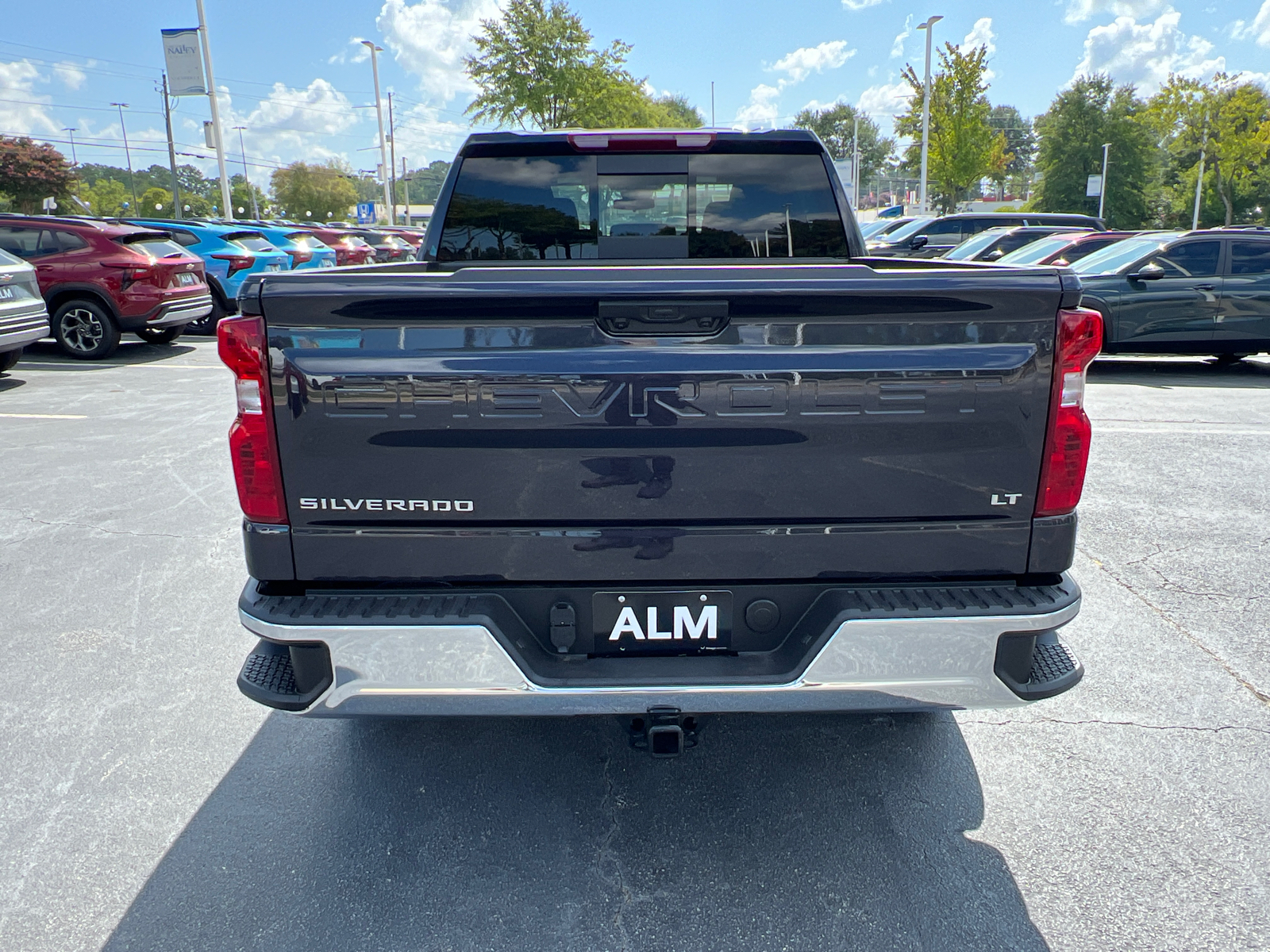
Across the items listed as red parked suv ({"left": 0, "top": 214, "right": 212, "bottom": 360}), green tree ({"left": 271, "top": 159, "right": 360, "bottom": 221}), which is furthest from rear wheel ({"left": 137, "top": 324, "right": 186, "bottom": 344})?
green tree ({"left": 271, "top": 159, "right": 360, "bottom": 221})

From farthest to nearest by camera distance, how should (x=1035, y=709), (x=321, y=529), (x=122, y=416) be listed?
1. (x=122, y=416)
2. (x=1035, y=709)
3. (x=321, y=529)

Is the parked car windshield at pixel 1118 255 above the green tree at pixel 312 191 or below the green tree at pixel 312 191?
below

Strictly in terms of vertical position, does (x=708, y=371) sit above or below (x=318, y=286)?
below

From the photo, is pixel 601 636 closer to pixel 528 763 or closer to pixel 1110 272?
pixel 528 763

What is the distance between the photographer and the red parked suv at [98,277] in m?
11.9

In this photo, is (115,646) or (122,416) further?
(122,416)

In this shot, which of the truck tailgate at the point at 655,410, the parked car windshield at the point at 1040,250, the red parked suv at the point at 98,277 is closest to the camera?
Result: the truck tailgate at the point at 655,410

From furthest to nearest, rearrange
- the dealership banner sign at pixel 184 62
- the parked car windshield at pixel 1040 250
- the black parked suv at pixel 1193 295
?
the dealership banner sign at pixel 184 62, the parked car windshield at pixel 1040 250, the black parked suv at pixel 1193 295

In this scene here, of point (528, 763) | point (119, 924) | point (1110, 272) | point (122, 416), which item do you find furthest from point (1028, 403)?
point (1110, 272)

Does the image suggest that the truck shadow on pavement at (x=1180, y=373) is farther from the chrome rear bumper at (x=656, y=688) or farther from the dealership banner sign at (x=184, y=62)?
the dealership banner sign at (x=184, y=62)

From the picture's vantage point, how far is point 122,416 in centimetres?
885

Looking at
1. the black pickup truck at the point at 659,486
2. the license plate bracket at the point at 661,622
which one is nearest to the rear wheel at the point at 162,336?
the black pickup truck at the point at 659,486

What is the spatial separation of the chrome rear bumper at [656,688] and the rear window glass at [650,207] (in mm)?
2172

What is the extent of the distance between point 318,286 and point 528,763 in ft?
5.81
